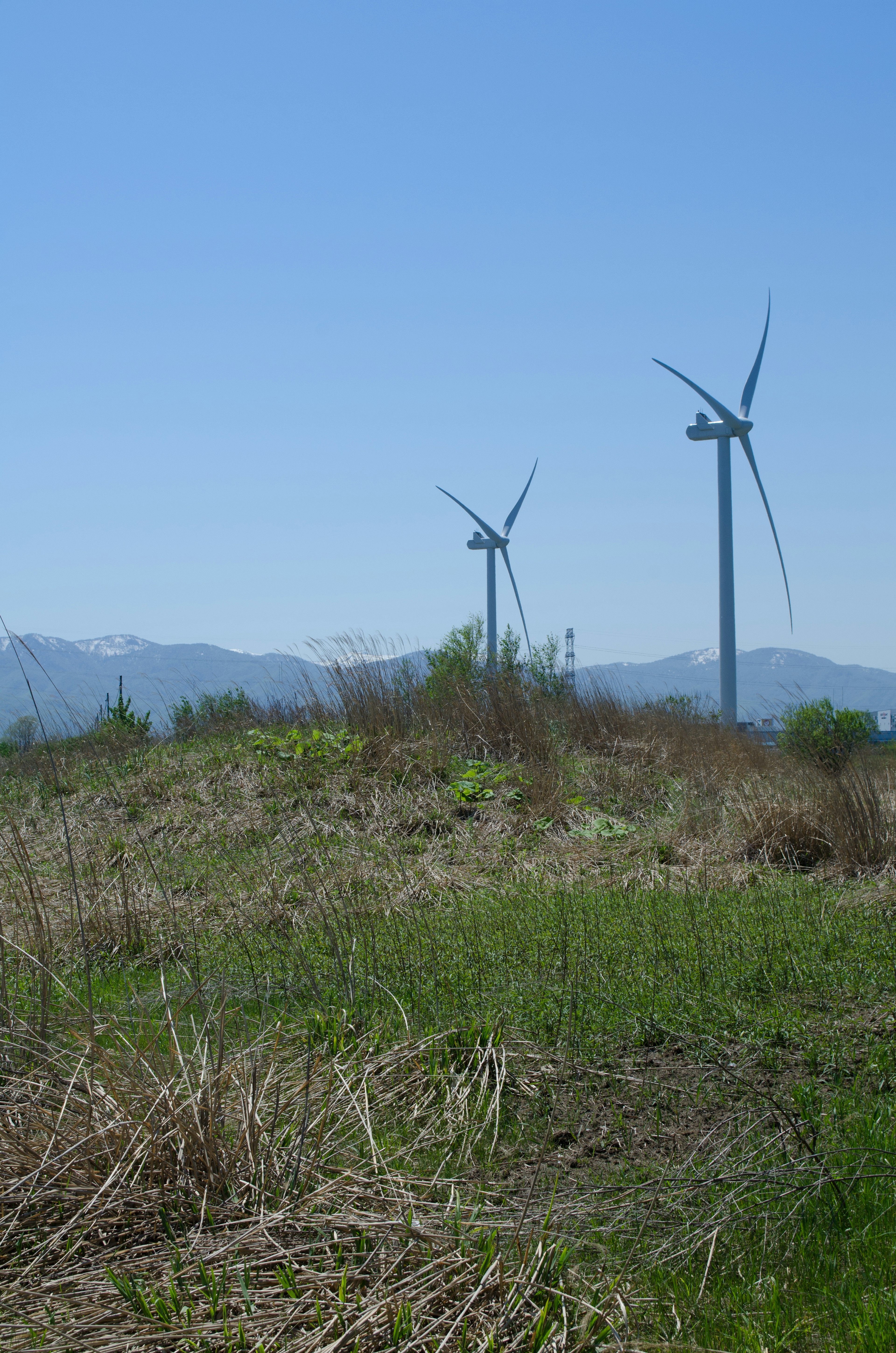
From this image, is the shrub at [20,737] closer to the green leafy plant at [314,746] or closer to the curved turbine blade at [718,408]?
the green leafy plant at [314,746]

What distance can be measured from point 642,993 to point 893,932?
1.84m

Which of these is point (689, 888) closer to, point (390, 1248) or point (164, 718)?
point (390, 1248)

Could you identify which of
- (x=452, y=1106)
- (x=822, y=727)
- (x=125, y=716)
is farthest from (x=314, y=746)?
(x=822, y=727)

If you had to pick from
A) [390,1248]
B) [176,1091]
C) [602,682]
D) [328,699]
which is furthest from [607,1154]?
[602,682]

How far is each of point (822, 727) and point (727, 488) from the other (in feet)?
25.5

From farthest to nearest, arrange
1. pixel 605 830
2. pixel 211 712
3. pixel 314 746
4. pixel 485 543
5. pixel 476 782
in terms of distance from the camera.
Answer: pixel 485 543, pixel 211 712, pixel 314 746, pixel 476 782, pixel 605 830

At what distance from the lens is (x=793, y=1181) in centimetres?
267

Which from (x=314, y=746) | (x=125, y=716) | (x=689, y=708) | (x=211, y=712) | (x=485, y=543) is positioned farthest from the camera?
(x=485, y=543)

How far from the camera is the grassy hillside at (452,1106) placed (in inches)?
85.0

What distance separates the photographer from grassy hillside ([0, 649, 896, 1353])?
2.16 meters

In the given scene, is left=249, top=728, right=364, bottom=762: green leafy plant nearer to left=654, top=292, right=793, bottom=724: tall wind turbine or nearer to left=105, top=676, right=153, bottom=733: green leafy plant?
left=105, top=676, right=153, bottom=733: green leafy plant

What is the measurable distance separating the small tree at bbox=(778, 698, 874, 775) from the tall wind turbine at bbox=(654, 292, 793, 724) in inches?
163

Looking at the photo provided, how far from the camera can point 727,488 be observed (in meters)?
21.3

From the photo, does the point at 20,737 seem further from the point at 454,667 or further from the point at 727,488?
the point at 727,488
